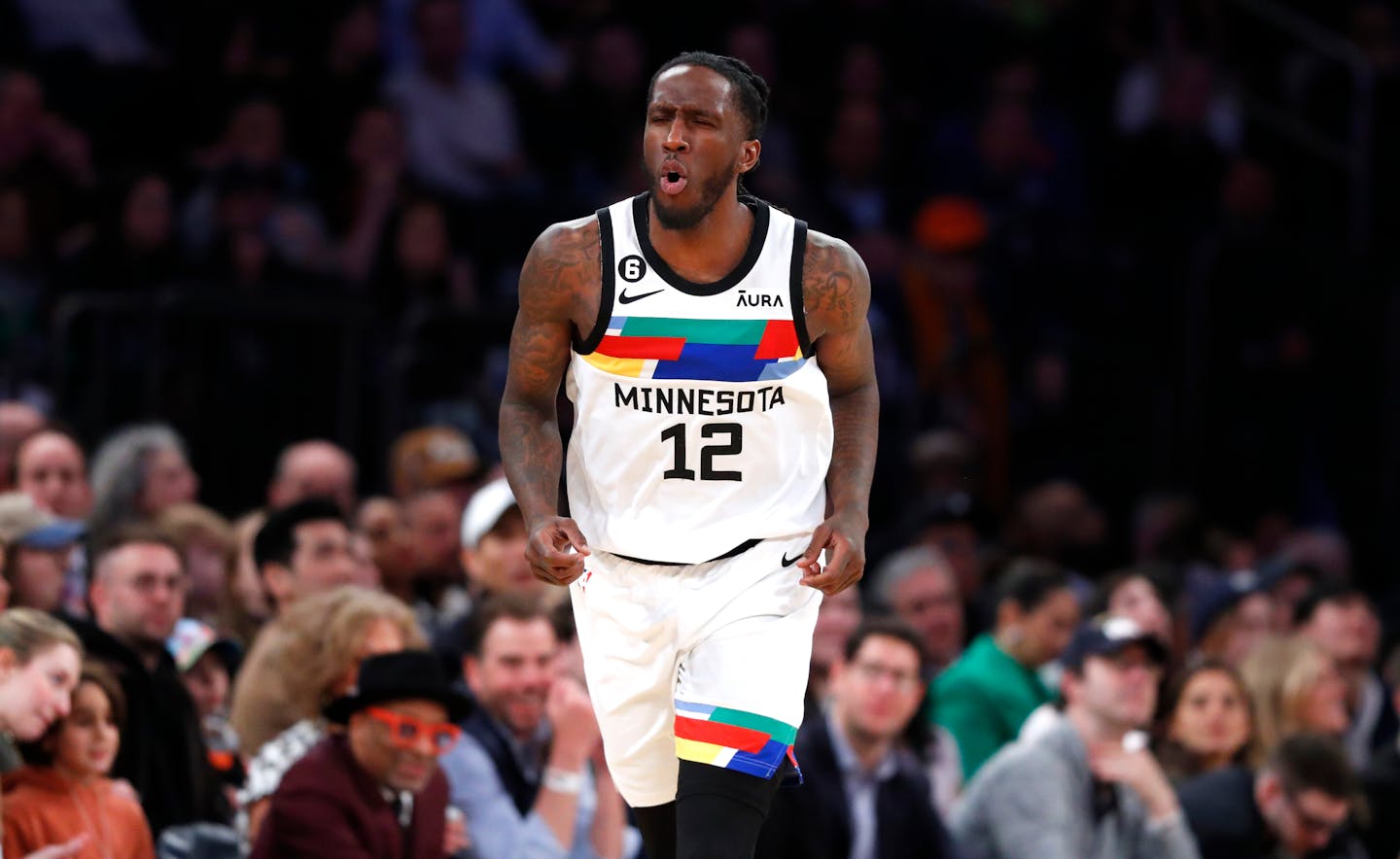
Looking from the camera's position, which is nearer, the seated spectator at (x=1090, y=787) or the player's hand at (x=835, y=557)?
the player's hand at (x=835, y=557)

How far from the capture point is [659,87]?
5.13 metres

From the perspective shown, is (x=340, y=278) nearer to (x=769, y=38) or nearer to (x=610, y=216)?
(x=769, y=38)

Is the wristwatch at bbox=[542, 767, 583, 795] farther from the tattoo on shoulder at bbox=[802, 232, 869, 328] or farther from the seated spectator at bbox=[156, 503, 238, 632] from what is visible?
the tattoo on shoulder at bbox=[802, 232, 869, 328]

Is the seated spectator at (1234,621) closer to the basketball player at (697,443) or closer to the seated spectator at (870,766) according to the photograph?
the seated spectator at (870,766)

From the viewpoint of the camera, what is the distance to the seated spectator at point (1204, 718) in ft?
29.4

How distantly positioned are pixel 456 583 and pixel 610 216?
16.0 ft

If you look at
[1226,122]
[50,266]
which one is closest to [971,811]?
[50,266]

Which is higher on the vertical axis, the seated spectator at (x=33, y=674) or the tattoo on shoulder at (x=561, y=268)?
the tattoo on shoulder at (x=561, y=268)

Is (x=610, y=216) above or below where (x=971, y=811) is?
above

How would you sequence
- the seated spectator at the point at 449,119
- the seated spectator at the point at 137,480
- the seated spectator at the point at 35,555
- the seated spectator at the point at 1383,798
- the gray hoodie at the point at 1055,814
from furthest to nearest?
the seated spectator at the point at 449,119, the seated spectator at the point at 137,480, the seated spectator at the point at 1383,798, the gray hoodie at the point at 1055,814, the seated spectator at the point at 35,555

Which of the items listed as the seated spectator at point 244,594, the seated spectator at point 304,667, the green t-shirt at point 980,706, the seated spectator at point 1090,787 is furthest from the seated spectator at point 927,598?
the seated spectator at point 304,667

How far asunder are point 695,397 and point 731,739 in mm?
763

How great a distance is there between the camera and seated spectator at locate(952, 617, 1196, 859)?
8.16 meters

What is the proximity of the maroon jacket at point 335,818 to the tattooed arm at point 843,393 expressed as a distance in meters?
2.10
